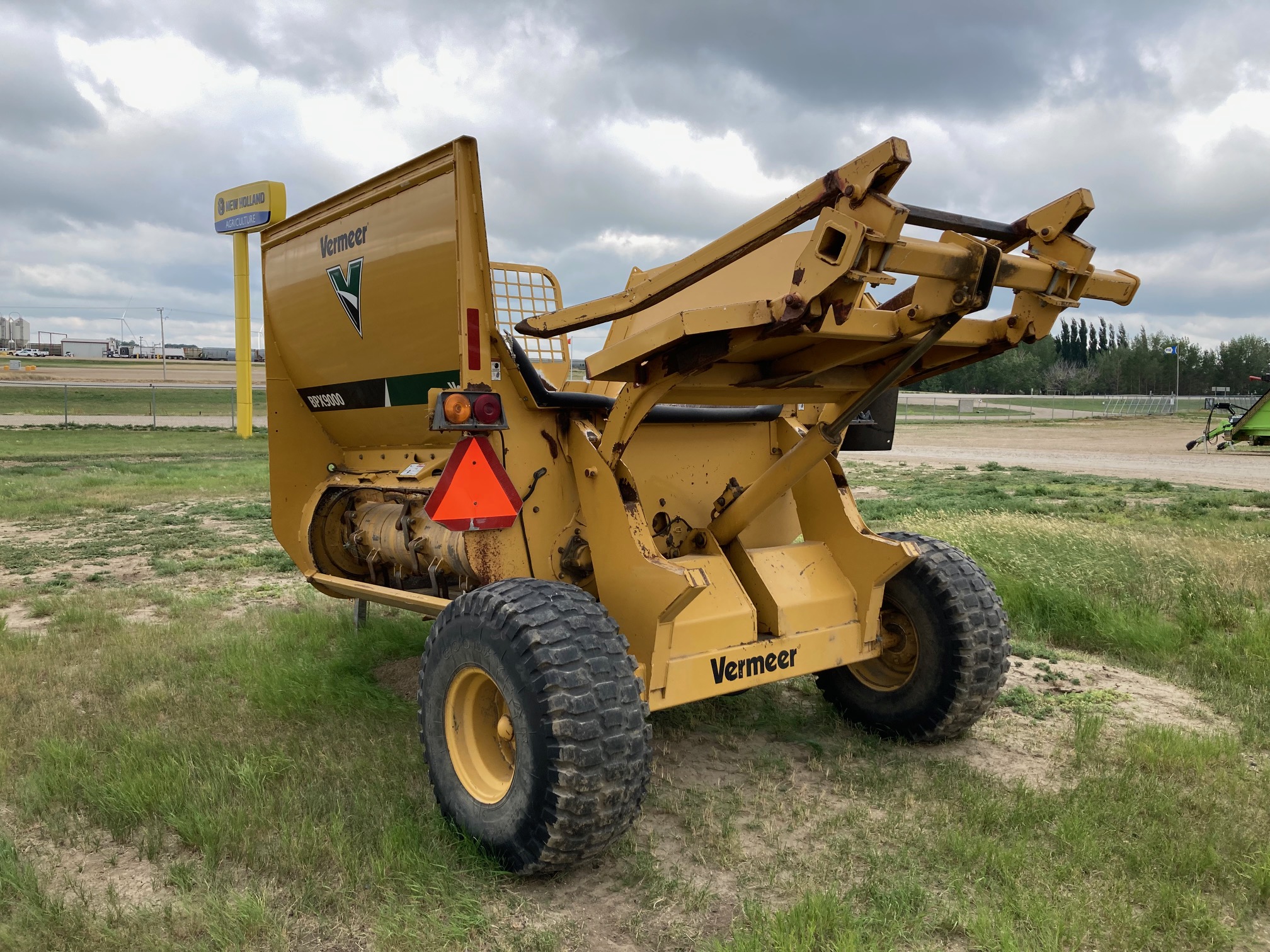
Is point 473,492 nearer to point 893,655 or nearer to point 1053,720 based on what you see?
point 893,655

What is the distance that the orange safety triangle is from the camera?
340cm

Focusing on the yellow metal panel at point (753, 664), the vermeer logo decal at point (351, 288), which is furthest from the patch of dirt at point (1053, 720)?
the vermeer logo decal at point (351, 288)

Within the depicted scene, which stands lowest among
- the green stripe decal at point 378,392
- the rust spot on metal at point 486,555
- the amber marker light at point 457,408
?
the rust spot on metal at point 486,555

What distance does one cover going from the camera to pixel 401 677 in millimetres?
5348

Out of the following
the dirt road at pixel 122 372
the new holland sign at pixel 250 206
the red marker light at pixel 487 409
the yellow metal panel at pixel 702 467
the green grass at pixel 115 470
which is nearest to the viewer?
the red marker light at pixel 487 409

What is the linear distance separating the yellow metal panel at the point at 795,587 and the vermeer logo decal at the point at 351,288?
2.08 metres

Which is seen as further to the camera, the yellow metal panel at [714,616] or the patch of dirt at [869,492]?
the patch of dirt at [869,492]

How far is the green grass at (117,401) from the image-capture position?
37.5 meters

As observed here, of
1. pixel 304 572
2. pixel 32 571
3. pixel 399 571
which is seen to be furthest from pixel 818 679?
pixel 32 571

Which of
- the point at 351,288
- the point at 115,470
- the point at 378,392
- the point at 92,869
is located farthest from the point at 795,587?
the point at 115,470

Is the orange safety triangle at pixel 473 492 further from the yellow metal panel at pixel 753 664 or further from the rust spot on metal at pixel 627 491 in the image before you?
the yellow metal panel at pixel 753 664

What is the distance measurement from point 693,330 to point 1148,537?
6.64 metres

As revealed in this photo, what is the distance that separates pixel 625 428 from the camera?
3.54 meters

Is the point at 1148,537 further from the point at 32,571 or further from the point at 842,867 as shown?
the point at 32,571
